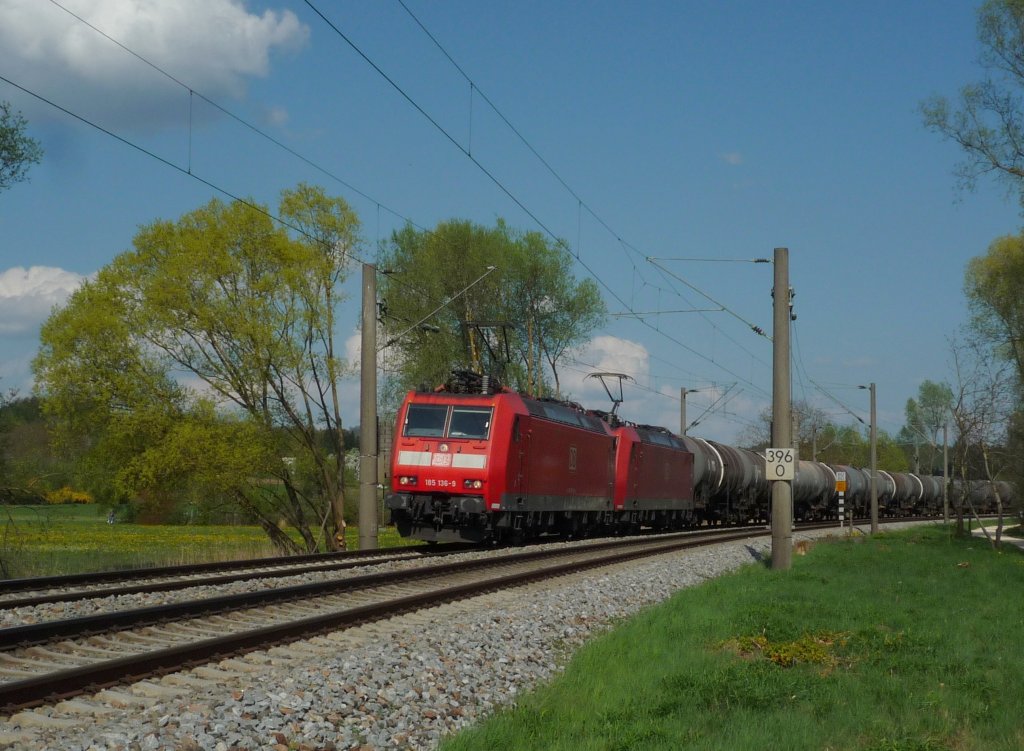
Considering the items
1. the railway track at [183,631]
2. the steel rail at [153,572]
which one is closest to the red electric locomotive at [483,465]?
the steel rail at [153,572]

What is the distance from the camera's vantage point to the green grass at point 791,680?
23.7ft

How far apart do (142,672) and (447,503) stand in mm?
15089

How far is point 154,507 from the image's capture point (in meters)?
36.4

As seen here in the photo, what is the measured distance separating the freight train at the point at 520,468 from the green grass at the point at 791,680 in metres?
7.72

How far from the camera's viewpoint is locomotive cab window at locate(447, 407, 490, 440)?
2331 centimetres

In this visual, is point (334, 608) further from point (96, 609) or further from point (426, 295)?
point (426, 295)

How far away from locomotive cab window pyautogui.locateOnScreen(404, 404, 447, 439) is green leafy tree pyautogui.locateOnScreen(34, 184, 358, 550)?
8931 mm

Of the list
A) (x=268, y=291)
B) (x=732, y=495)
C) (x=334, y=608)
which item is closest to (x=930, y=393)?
(x=732, y=495)

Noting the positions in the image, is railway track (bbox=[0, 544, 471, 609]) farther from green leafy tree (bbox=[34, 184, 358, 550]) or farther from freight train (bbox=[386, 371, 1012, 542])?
green leafy tree (bbox=[34, 184, 358, 550])

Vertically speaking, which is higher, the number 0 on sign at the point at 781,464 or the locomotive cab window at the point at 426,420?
the locomotive cab window at the point at 426,420

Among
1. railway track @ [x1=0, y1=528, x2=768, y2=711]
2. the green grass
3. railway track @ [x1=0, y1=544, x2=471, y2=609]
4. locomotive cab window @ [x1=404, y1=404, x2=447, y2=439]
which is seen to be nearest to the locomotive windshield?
locomotive cab window @ [x1=404, y1=404, x2=447, y2=439]

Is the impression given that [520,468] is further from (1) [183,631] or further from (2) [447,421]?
(1) [183,631]

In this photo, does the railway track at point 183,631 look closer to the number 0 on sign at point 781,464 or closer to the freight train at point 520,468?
the freight train at point 520,468

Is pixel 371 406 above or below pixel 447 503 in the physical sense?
above
